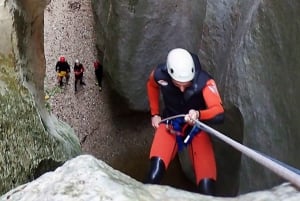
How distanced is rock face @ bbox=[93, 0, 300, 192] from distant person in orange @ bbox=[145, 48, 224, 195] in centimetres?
33

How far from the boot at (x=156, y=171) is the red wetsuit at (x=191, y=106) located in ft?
0.11

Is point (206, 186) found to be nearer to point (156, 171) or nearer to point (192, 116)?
point (156, 171)

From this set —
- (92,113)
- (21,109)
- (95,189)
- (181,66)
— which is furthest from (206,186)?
(92,113)

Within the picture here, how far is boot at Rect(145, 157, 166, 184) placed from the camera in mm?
3758

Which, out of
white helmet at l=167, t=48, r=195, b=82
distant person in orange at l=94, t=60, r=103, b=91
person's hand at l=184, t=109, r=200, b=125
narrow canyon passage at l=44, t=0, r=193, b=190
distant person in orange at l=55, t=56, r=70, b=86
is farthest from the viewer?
distant person in orange at l=94, t=60, r=103, b=91

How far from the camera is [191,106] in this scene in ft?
12.3

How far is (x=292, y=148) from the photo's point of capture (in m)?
3.29

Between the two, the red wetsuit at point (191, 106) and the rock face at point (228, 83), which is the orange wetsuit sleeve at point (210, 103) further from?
the rock face at point (228, 83)

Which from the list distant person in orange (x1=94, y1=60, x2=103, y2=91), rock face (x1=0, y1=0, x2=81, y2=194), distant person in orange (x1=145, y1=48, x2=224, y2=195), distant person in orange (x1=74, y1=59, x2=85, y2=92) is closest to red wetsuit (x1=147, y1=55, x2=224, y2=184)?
distant person in orange (x1=145, y1=48, x2=224, y2=195)

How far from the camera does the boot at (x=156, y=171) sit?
12.3 feet

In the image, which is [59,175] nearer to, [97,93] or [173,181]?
[173,181]

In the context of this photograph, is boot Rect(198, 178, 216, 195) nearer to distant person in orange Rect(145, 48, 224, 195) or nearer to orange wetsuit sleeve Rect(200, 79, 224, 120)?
distant person in orange Rect(145, 48, 224, 195)

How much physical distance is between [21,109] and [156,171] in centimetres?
98

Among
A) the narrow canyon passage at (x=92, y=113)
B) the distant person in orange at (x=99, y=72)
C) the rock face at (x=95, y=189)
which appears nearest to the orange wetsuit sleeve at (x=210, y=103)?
the rock face at (x=95, y=189)
